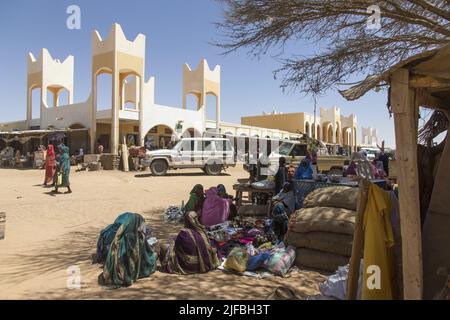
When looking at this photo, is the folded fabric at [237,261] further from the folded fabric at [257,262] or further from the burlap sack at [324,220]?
the burlap sack at [324,220]

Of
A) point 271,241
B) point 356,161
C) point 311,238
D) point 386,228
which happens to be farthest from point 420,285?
point 271,241

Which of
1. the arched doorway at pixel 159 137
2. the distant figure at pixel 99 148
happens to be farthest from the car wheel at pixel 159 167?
the arched doorway at pixel 159 137

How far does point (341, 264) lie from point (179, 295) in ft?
7.05

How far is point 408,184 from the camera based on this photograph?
2.94 m

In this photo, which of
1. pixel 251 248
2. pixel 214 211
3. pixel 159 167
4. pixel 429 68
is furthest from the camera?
pixel 159 167

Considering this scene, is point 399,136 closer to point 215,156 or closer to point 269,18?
point 269,18

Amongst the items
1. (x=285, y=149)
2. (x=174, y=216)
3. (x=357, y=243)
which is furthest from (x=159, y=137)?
(x=357, y=243)

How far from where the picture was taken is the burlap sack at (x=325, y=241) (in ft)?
15.8

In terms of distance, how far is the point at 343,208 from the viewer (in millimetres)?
5191

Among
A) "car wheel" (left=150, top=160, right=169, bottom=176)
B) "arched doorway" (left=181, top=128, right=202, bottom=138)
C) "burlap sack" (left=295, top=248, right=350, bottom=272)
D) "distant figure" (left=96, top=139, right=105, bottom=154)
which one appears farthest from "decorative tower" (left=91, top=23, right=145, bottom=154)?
"burlap sack" (left=295, top=248, right=350, bottom=272)

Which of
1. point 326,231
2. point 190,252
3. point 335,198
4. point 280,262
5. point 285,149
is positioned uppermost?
point 285,149

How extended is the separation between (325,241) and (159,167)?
14.3 metres

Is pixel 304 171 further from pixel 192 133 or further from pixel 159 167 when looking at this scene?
pixel 192 133

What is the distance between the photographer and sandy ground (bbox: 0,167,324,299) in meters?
4.24
